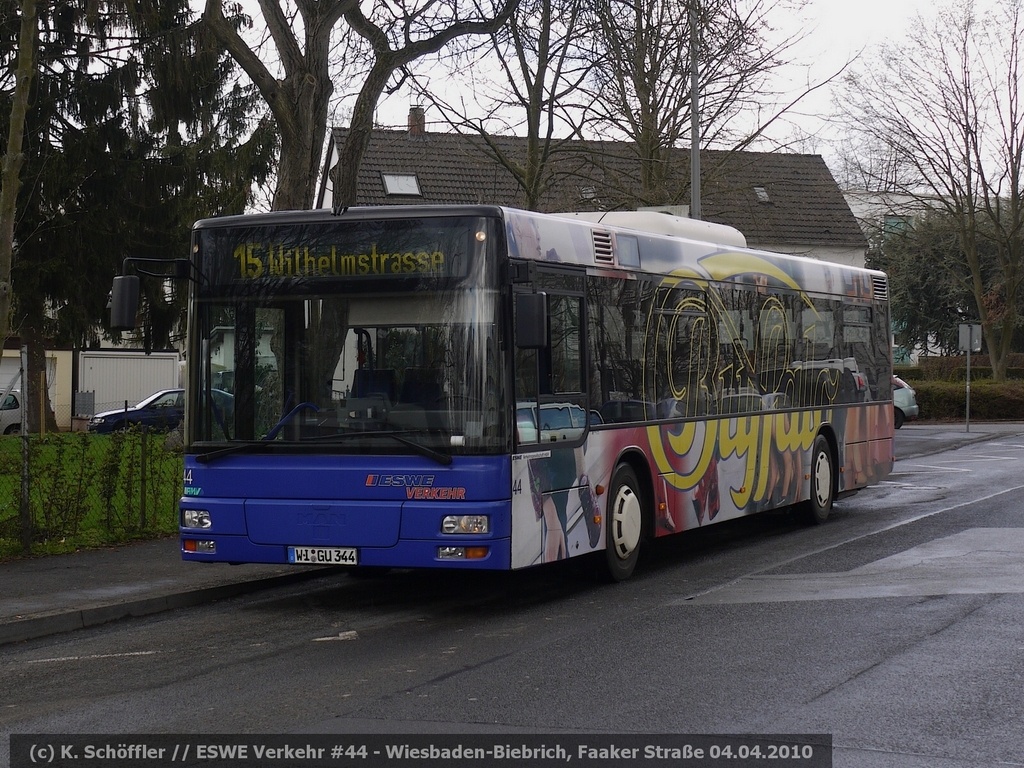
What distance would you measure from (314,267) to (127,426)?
560 cm

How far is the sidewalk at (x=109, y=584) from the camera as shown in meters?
9.84

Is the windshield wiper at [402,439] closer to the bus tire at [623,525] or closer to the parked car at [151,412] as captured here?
the bus tire at [623,525]

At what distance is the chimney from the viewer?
65.3ft

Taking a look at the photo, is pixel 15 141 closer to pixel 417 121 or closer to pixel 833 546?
pixel 833 546

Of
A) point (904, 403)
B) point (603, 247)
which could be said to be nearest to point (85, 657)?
point (603, 247)

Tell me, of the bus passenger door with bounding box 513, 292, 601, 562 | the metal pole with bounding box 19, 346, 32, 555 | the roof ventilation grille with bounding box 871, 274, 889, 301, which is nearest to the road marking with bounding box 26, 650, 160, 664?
the bus passenger door with bounding box 513, 292, 601, 562

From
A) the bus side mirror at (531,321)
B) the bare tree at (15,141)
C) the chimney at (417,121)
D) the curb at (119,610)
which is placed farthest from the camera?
the chimney at (417,121)

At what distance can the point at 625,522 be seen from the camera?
1125cm

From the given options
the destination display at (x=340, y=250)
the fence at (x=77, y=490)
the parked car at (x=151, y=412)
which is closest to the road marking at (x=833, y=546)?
the destination display at (x=340, y=250)

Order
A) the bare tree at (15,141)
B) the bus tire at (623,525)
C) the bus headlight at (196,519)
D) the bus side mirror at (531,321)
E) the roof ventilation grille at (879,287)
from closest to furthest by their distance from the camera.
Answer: the bus side mirror at (531,321), the bus headlight at (196,519), the bus tire at (623,525), the bare tree at (15,141), the roof ventilation grille at (879,287)

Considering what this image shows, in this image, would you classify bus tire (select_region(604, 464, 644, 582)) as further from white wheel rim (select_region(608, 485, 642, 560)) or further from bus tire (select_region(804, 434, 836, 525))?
bus tire (select_region(804, 434, 836, 525))

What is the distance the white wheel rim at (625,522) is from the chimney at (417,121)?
→ 30.8 feet

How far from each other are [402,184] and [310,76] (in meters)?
28.2
